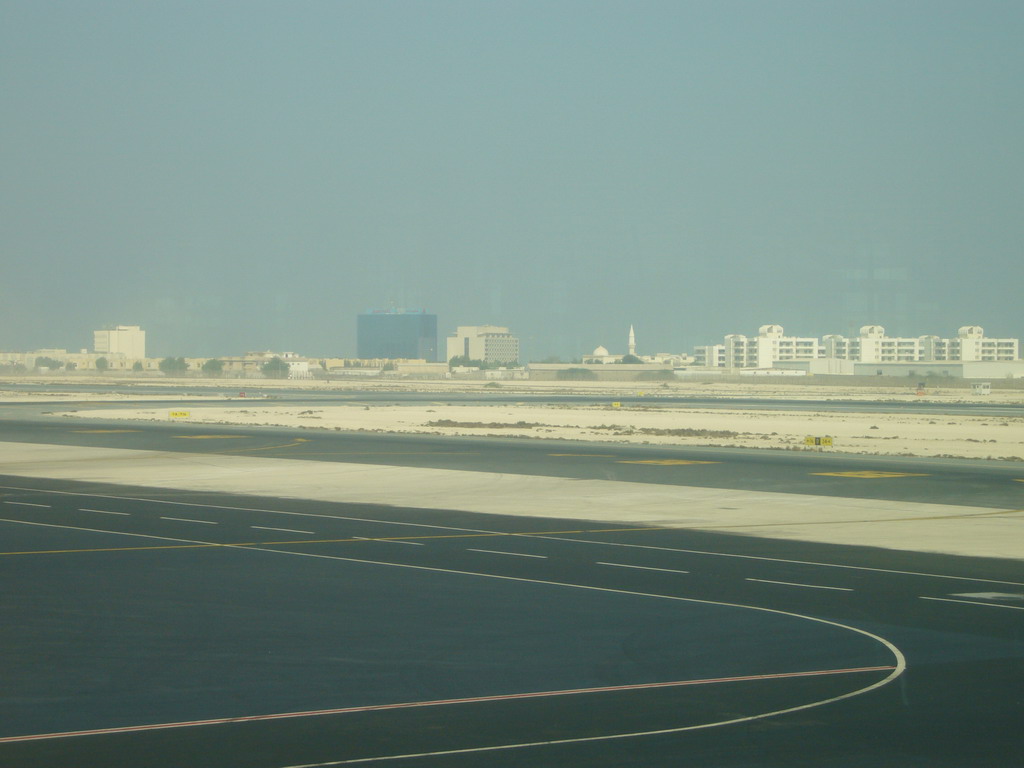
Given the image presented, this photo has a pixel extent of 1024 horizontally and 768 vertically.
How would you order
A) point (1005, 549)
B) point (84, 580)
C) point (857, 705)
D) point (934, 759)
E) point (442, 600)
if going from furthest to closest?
point (1005, 549), point (84, 580), point (442, 600), point (857, 705), point (934, 759)

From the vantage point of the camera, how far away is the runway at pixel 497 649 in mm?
10469

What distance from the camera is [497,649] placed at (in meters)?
14.4

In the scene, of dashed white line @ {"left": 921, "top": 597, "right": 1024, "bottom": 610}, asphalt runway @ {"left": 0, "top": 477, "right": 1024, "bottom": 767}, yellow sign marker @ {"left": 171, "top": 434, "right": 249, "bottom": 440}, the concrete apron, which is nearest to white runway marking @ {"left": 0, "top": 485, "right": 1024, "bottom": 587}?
asphalt runway @ {"left": 0, "top": 477, "right": 1024, "bottom": 767}

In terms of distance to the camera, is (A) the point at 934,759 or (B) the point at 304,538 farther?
(B) the point at 304,538

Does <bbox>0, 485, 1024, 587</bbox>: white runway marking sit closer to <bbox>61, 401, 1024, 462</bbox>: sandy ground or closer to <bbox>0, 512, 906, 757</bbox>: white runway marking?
<bbox>0, 512, 906, 757</bbox>: white runway marking

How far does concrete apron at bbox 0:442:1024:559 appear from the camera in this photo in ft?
84.3

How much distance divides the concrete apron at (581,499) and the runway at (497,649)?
2204 millimetres

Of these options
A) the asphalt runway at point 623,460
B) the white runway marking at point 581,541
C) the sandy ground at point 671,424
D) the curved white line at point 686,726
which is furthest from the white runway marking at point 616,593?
the sandy ground at point 671,424

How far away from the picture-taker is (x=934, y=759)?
32.8 feet

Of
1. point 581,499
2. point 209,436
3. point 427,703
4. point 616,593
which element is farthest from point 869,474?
point 209,436

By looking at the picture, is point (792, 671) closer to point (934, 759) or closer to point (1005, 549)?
point (934, 759)

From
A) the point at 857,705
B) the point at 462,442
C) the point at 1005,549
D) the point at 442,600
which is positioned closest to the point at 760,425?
the point at 462,442

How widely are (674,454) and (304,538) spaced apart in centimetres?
2738

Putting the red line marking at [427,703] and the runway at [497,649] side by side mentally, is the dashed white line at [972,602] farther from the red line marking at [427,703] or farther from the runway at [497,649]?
the red line marking at [427,703]
